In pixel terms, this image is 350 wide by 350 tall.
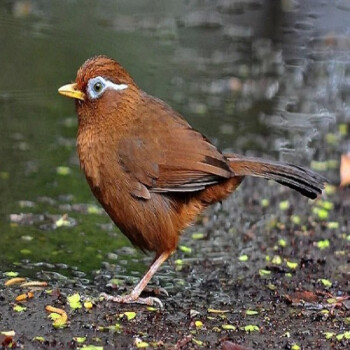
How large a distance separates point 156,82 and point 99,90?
383 cm

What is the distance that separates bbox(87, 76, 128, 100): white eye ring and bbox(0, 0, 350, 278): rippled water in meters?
1.12

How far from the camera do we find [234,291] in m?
5.34

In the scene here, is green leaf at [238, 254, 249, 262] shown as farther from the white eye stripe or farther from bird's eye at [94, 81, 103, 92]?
bird's eye at [94, 81, 103, 92]

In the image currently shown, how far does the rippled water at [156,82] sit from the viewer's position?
6238mm

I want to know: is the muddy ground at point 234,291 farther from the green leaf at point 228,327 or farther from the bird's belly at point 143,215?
the bird's belly at point 143,215

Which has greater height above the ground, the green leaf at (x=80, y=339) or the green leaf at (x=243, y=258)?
the green leaf at (x=80, y=339)

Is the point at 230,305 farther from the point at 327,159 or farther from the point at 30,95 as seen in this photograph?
the point at 30,95

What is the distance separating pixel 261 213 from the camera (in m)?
6.50

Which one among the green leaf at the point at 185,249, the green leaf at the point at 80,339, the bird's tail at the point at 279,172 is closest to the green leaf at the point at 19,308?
the green leaf at the point at 80,339

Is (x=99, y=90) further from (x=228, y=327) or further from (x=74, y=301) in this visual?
(x=228, y=327)

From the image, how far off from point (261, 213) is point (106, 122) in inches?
72.7

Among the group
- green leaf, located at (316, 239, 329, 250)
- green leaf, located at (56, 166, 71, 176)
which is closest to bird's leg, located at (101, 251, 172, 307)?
green leaf, located at (316, 239, 329, 250)

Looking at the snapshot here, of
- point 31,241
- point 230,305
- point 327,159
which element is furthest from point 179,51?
point 230,305

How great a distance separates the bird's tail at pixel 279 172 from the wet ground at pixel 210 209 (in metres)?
0.61
